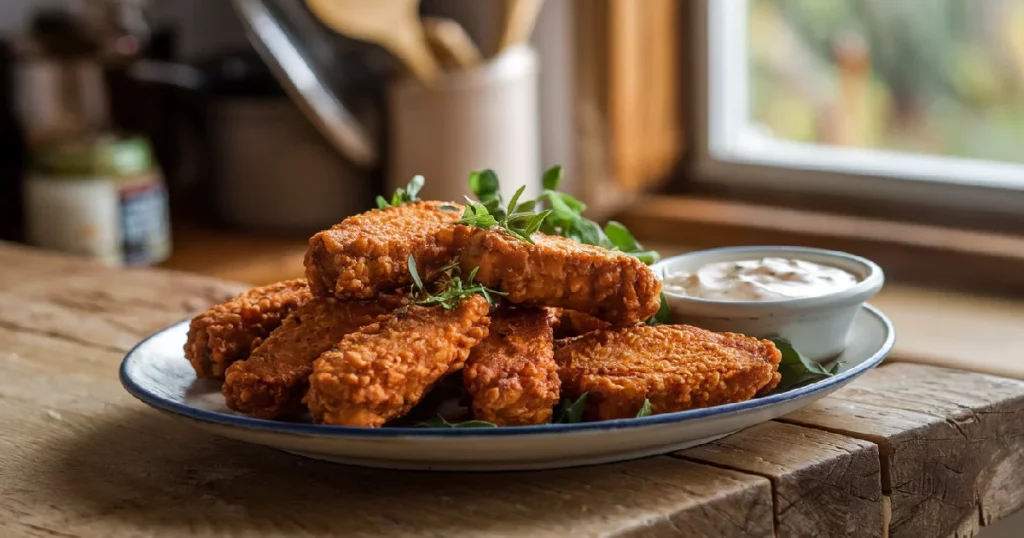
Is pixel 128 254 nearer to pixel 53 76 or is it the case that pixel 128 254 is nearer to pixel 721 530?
pixel 53 76

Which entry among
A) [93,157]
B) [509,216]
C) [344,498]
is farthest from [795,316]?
[93,157]

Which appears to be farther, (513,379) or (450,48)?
(450,48)

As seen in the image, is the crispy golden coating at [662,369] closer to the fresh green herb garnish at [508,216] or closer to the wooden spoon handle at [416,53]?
the fresh green herb garnish at [508,216]

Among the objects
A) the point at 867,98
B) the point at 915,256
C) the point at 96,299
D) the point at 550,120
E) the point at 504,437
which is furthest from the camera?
the point at 550,120

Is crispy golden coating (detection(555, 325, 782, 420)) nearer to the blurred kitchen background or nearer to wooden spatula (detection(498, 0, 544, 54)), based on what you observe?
the blurred kitchen background

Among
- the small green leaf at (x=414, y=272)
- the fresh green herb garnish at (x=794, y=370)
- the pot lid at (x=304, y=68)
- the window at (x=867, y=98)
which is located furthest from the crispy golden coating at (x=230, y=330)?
the window at (x=867, y=98)

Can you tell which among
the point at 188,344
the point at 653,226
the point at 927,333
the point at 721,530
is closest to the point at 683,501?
the point at 721,530

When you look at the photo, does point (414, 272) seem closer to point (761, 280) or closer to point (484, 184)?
point (484, 184)
